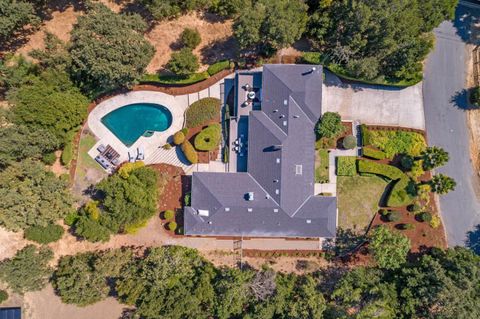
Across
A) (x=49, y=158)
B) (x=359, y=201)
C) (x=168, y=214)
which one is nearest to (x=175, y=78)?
(x=168, y=214)

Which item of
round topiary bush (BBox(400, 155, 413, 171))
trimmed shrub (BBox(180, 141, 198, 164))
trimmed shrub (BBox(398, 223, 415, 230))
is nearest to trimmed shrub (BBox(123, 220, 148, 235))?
trimmed shrub (BBox(180, 141, 198, 164))

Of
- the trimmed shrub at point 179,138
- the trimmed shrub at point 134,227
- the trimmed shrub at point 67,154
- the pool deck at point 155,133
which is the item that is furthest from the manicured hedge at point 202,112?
the trimmed shrub at point 67,154

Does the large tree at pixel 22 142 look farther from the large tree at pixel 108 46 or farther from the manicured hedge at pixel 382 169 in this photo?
the manicured hedge at pixel 382 169

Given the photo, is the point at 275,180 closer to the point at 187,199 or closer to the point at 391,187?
the point at 187,199

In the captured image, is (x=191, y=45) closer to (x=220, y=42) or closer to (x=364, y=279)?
(x=220, y=42)

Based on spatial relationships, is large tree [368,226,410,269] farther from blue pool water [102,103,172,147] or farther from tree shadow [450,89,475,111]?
blue pool water [102,103,172,147]

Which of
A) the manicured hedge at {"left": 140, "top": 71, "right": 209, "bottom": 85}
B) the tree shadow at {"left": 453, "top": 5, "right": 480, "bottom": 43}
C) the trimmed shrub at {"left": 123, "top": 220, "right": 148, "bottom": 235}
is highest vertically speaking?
the tree shadow at {"left": 453, "top": 5, "right": 480, "bottom": 43}
